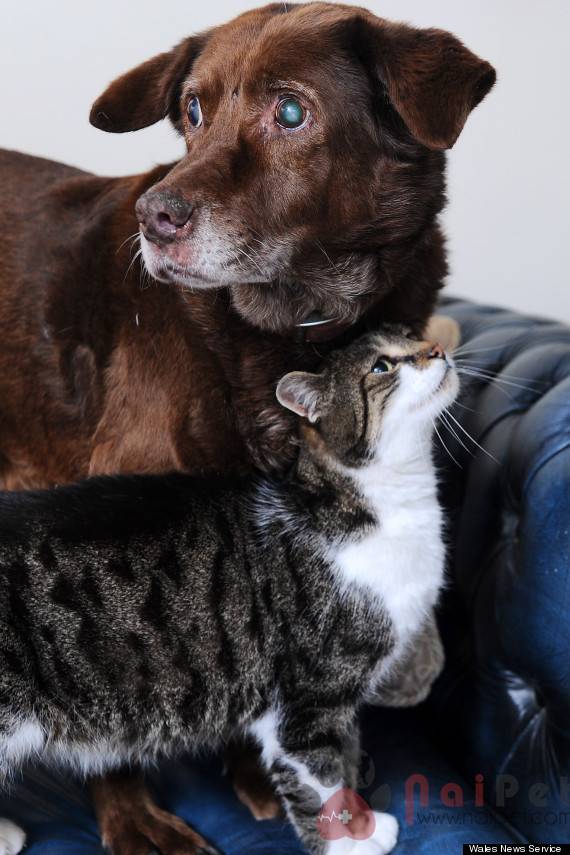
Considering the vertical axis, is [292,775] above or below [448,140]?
below

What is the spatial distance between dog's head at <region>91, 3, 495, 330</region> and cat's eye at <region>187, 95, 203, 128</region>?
1 centimetres

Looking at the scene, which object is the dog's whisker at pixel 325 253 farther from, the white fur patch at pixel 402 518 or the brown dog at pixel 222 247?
the white fur patch at pixel 402 518

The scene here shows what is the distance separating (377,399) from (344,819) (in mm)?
575

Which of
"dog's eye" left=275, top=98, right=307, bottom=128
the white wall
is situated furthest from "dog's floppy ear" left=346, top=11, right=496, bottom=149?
the white wall

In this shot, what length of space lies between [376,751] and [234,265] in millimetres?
805

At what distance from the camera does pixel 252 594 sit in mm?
1331

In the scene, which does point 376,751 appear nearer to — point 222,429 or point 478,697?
point 478,697

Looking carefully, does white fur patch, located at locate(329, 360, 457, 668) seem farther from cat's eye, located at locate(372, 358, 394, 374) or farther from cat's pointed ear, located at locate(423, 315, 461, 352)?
cat's pointed ear, located at locate(423, 315, 461, 352)

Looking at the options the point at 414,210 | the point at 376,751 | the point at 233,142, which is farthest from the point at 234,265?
the point at 376,751

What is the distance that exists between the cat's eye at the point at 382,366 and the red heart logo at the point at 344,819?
1.92 feet

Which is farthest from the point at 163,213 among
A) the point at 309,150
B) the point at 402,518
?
the point at 402,518

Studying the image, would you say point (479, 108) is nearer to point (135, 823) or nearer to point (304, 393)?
point (304, 393)

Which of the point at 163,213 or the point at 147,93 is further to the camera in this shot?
the point at 147,93

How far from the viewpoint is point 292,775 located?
131 centimetres
